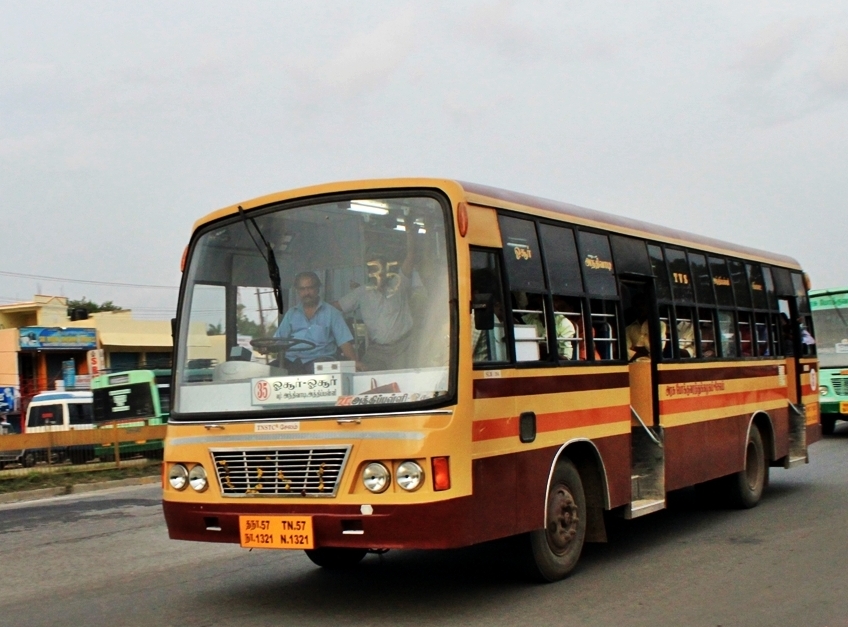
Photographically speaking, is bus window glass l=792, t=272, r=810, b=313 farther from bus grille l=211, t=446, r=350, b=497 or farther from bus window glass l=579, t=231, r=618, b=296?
bus grille l=211, t=446, r=350, b=497

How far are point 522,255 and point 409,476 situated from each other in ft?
6.57

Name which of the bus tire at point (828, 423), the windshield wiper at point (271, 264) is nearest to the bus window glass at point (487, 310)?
the windshield wiper at point (271, 264)

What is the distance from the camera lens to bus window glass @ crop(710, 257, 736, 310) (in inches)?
446

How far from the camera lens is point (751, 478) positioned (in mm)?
12102

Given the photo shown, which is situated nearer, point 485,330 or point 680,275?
point 485,330

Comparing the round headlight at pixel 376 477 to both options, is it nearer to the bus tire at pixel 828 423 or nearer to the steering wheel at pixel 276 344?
the steering wheel at pixel 276 344

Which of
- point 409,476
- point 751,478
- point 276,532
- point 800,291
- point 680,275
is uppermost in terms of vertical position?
point 800,291

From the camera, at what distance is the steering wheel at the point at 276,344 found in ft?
23.2

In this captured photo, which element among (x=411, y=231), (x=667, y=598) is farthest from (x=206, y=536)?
(x=667, y=598)

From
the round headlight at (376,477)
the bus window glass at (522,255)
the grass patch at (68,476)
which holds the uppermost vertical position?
the bus window glass at (522,255)

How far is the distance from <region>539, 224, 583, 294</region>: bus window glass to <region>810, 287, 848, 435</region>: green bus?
45.7ft

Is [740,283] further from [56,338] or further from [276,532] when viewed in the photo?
[56,338]

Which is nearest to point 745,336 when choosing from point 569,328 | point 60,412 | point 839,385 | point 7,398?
point 569,328

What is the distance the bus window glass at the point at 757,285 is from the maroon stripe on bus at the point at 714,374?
75 cm
